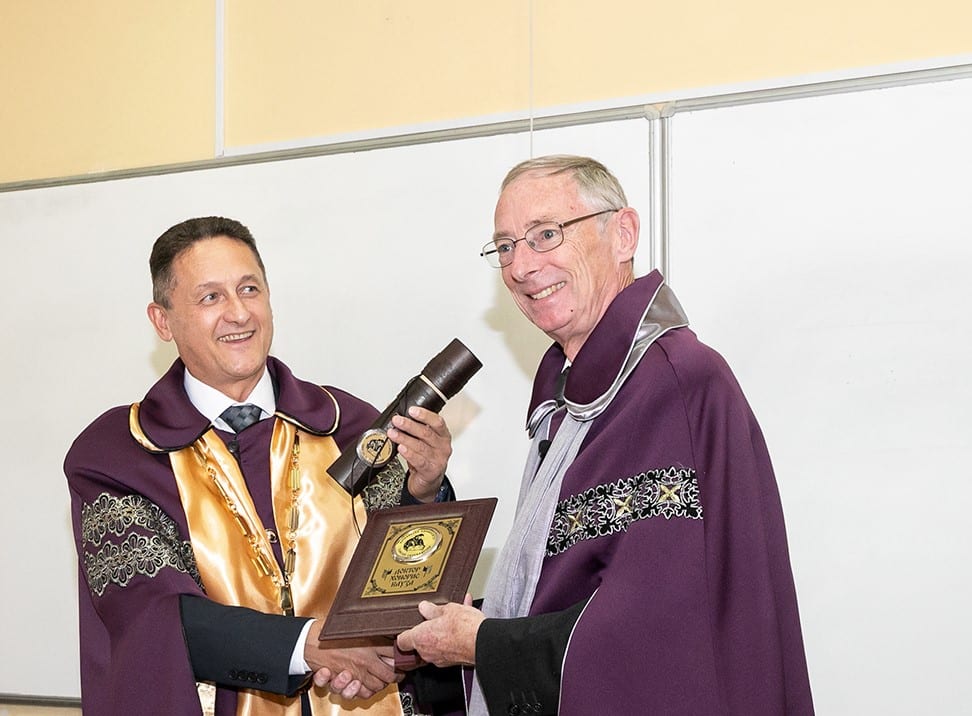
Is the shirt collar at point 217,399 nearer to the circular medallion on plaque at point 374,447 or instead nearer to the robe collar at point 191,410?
the robe collar at point 191,410

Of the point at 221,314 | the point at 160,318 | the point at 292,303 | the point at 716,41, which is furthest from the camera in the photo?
the point at 292,303

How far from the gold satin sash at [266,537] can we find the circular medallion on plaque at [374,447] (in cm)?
22

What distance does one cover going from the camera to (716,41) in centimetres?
371

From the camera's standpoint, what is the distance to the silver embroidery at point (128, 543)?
3.02m

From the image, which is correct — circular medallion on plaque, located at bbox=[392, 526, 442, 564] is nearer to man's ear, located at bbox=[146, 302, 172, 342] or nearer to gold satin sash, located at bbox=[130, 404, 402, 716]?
gold satin sash, located at bbox=[130, 404, 402, 716]

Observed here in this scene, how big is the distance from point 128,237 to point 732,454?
8.45ft

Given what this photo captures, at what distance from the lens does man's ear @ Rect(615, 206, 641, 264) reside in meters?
2.91

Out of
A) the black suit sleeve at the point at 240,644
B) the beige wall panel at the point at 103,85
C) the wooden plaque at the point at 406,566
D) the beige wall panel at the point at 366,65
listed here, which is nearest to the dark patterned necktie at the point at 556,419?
the wooden plaque at the point at 406,566

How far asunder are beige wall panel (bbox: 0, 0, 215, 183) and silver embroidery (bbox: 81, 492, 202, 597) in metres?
1.64

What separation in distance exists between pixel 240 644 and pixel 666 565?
1.05 metres

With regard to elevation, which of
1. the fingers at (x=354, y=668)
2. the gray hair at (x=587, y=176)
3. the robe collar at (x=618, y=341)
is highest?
the gray hair at (x=587, y=176)

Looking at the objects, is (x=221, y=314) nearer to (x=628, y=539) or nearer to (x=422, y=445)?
(x=422, y=445)

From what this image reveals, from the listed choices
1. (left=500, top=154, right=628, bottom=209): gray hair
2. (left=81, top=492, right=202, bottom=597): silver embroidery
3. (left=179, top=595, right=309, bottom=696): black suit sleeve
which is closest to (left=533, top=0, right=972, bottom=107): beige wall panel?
(left=500, top=154, right=628, bottom=209): gray hair

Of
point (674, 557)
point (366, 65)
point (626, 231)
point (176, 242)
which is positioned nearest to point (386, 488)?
point (176, 242)
